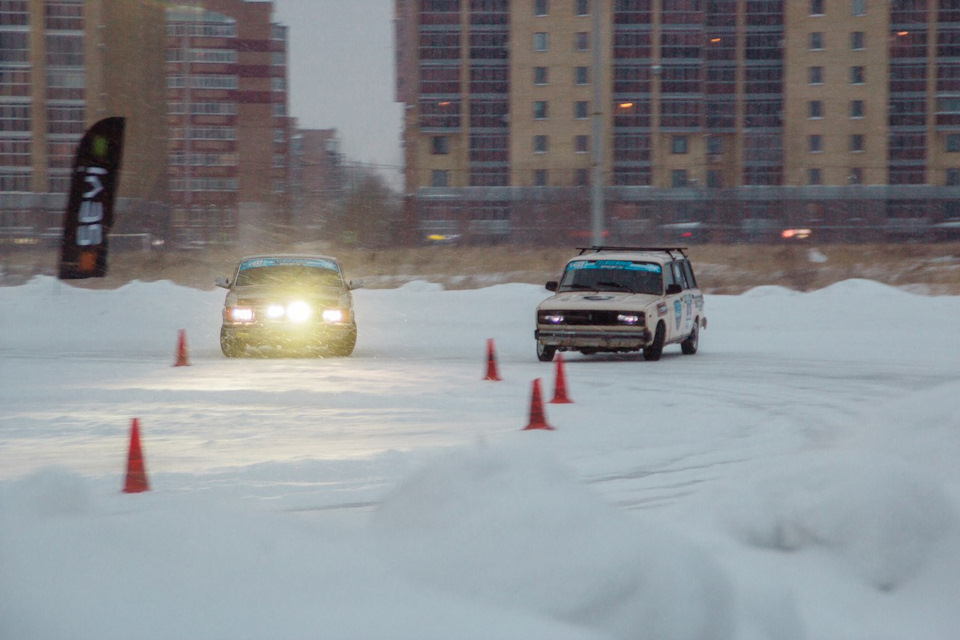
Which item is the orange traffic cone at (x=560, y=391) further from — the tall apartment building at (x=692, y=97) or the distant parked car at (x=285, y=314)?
the tall apartment building at (x=692, y=97)

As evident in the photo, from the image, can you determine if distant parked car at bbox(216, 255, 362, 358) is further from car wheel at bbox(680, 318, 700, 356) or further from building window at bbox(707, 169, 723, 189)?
building window at bbox(707, 169, 723, 189)

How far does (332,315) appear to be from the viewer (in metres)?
17.6

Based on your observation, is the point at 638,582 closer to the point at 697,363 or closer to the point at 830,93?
the point at 697,363

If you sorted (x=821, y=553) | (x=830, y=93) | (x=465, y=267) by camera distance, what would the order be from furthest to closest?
1. (x=830, y=93)
2. (x=465, y=267)
3. (x=821, y=553)

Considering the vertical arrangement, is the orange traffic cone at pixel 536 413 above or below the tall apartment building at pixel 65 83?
below

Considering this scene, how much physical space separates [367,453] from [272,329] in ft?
27.4

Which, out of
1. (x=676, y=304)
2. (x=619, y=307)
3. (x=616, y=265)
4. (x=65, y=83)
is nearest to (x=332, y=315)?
(x=619, y=307)

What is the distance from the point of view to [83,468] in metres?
8.52

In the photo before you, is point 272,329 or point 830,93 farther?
point 830,93

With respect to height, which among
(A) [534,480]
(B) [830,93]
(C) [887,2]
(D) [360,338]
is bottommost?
(D) [360,338]

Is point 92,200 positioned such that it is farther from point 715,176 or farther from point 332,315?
point 715,176

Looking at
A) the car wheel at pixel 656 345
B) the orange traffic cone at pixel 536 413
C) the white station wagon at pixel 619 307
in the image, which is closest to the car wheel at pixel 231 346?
the white station wagon at pixel 619 307

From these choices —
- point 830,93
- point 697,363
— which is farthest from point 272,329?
point 830,93

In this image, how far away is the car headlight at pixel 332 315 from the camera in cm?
1759
